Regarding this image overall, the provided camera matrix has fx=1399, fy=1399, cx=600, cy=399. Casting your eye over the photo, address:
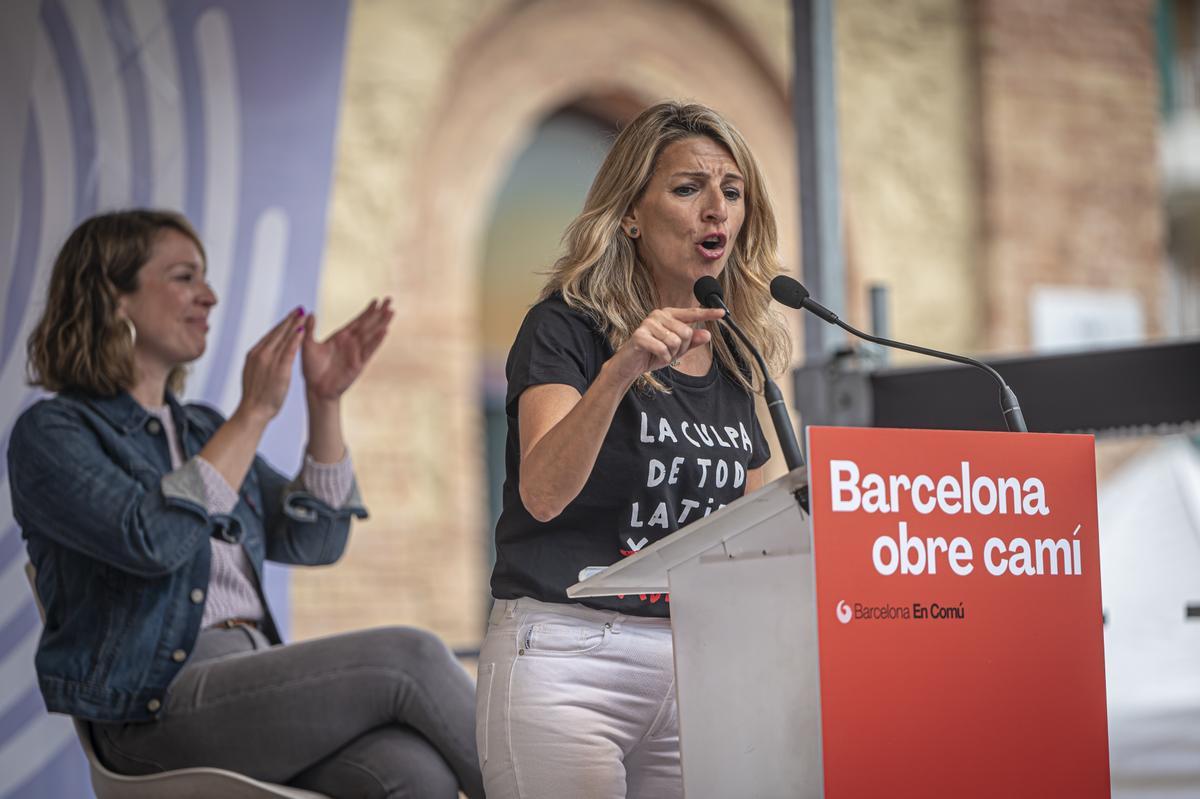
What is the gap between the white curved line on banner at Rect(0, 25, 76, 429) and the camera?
2840mm

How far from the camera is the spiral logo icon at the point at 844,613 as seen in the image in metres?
1.28

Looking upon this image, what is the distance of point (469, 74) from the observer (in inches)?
241

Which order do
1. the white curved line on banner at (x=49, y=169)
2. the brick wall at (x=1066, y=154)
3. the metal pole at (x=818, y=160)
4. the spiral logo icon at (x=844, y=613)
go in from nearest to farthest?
the spiral logo icon at (x=844, y=613)
the white curved line on banner at (x=49, y=169)
the metal pole at (x=818, y=160)
the brick wall at (x=1066, y=154)

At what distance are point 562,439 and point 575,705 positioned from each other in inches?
12.9

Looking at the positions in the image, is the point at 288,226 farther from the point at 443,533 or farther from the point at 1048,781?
the point at 443,533

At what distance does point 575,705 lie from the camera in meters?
1.62

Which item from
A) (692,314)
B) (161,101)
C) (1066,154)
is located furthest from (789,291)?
(1066,154)

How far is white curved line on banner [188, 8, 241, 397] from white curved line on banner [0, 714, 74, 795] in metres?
0.80

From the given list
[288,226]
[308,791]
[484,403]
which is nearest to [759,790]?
[308,791]

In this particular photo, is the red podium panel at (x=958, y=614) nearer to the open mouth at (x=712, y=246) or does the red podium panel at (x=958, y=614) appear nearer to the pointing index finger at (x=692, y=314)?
the pointing index finger at (x=692, y=314)

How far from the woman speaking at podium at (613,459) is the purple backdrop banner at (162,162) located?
147 cm

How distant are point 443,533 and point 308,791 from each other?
3813mm

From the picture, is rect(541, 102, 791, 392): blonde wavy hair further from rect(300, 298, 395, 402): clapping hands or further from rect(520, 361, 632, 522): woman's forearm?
rect(300, 298, 395, 402): clapping hands

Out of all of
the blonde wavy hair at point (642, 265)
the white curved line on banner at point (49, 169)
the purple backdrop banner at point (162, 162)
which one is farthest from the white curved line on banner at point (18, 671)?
the blonde wavy hair at point (642, 265)
